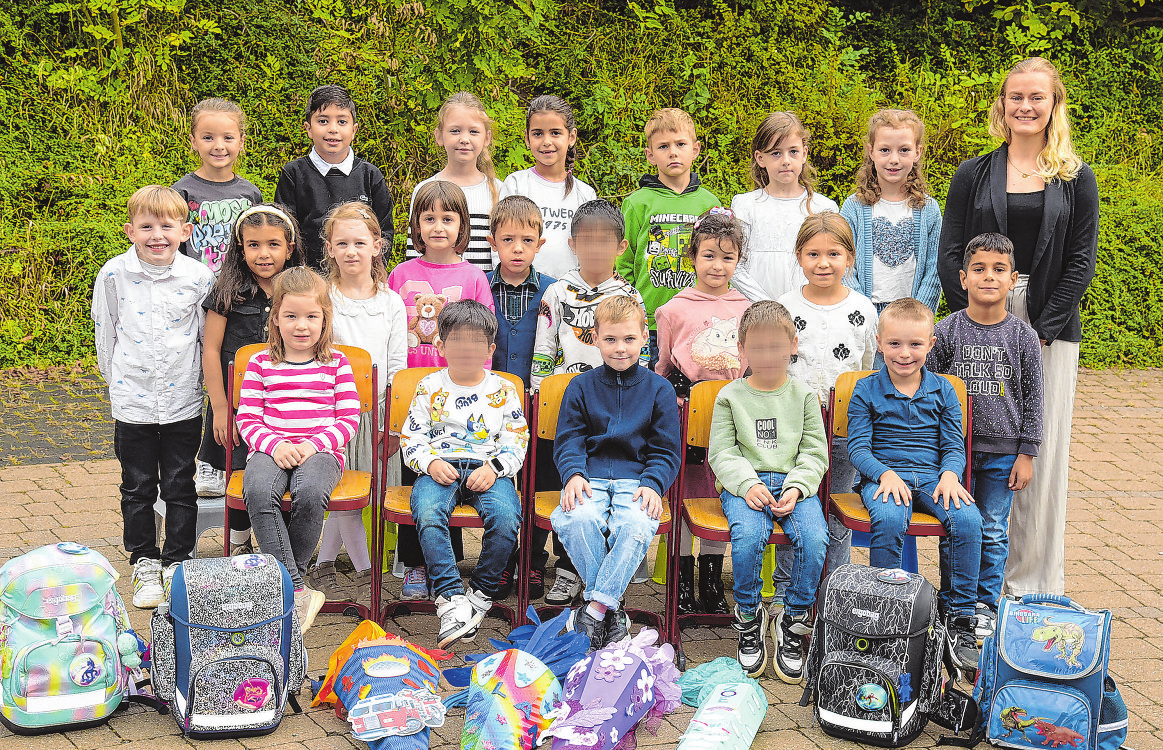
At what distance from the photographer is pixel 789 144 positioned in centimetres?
531

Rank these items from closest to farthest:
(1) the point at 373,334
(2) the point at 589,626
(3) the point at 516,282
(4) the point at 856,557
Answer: (2) the point at 589,626, (1) the point at 373,334, (3) the point at 516,282, (4) the point at 856,557

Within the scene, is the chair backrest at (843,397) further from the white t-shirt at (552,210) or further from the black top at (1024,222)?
the white t-shirt at (552,210)

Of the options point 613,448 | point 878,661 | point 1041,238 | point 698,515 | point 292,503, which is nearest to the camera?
point 878,661

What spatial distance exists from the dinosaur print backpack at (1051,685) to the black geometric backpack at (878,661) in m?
0.21

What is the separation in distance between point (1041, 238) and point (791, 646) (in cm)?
199

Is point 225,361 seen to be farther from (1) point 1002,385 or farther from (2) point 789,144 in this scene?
(1) point 1002,385

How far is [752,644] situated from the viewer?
4391mm

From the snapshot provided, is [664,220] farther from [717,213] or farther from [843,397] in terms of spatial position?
[843,397]

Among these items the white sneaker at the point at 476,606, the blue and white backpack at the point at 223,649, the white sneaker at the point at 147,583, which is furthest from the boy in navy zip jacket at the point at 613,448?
the white sneaker at the point at 147,583

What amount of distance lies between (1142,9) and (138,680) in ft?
42.2

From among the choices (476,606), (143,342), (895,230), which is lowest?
(476,606)

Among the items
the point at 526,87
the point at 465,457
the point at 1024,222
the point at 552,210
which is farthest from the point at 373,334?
the point at 526,87

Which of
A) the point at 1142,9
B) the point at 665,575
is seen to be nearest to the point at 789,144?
the point at 665,575

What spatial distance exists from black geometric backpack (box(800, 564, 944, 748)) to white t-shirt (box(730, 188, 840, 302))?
1.76m
